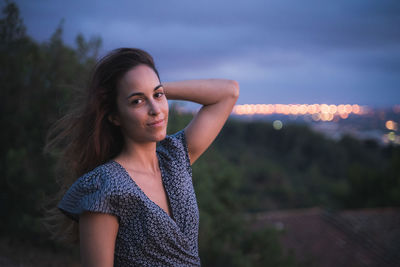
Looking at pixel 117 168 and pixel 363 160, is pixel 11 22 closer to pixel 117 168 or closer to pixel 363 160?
pixel 117 168

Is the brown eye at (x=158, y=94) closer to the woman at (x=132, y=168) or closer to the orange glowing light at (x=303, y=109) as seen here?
the woman at (x=132, y=168)

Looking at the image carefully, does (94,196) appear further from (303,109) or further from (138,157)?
(303,109)

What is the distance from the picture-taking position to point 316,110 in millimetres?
46812

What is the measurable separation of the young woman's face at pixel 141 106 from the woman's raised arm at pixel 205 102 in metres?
0.29

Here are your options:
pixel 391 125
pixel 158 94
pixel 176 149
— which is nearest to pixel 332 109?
pixel 391 125

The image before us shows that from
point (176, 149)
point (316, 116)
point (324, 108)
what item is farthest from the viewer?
point (324, 108)

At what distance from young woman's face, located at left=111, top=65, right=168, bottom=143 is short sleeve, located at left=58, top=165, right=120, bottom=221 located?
0.25m

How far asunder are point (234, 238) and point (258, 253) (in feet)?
2.40

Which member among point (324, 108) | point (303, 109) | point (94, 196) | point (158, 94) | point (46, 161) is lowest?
point (303, 109)

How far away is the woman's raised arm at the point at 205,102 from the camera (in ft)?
5.66

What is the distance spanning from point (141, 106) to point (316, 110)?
162ft

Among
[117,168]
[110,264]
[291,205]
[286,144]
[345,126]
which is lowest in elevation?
[291,205]

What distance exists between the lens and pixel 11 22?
447 centimetres

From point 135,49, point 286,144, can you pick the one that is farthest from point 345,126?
point 135,49
